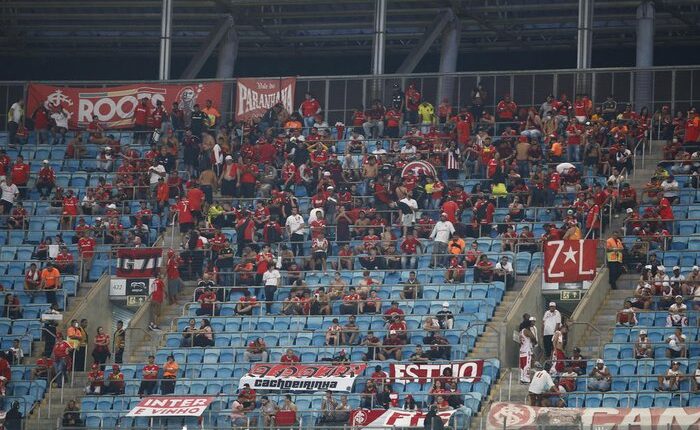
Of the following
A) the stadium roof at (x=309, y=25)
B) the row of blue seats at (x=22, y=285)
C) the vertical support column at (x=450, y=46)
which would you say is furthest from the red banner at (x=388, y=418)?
the stadium roof at (x=309, y=25)

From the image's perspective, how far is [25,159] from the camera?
4609cm

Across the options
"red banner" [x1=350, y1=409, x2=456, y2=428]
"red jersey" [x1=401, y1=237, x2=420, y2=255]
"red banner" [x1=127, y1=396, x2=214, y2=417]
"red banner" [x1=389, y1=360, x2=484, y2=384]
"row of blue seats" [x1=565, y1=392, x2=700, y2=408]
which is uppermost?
"red jersey" [x1=401, y1=237, x2=420, y2=255]

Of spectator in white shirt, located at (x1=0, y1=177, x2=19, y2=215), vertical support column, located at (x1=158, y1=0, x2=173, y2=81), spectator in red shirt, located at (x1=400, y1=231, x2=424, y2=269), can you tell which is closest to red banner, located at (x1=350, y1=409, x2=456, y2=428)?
spectator in red shirt, located at (x1=400, y1=231, x2=424, y2=269)

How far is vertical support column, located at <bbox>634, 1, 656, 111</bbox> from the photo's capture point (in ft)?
141

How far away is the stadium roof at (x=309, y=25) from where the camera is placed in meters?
47.8

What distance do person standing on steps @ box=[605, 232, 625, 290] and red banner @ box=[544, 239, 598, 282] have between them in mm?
316

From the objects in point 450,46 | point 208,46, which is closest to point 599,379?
point 450,46

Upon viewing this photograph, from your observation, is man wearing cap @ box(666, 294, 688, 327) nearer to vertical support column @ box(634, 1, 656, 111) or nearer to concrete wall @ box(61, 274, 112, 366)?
vertical support column @ box(634, 1, 656, 111)

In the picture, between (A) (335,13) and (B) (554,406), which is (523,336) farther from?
(A) (335,13)

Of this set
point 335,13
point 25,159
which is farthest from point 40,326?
point 335,13

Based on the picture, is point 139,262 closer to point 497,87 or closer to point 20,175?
point 20,175

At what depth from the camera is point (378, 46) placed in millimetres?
45906

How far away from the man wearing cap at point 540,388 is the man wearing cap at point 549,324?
2.99 meters

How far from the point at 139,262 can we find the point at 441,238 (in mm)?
7476
